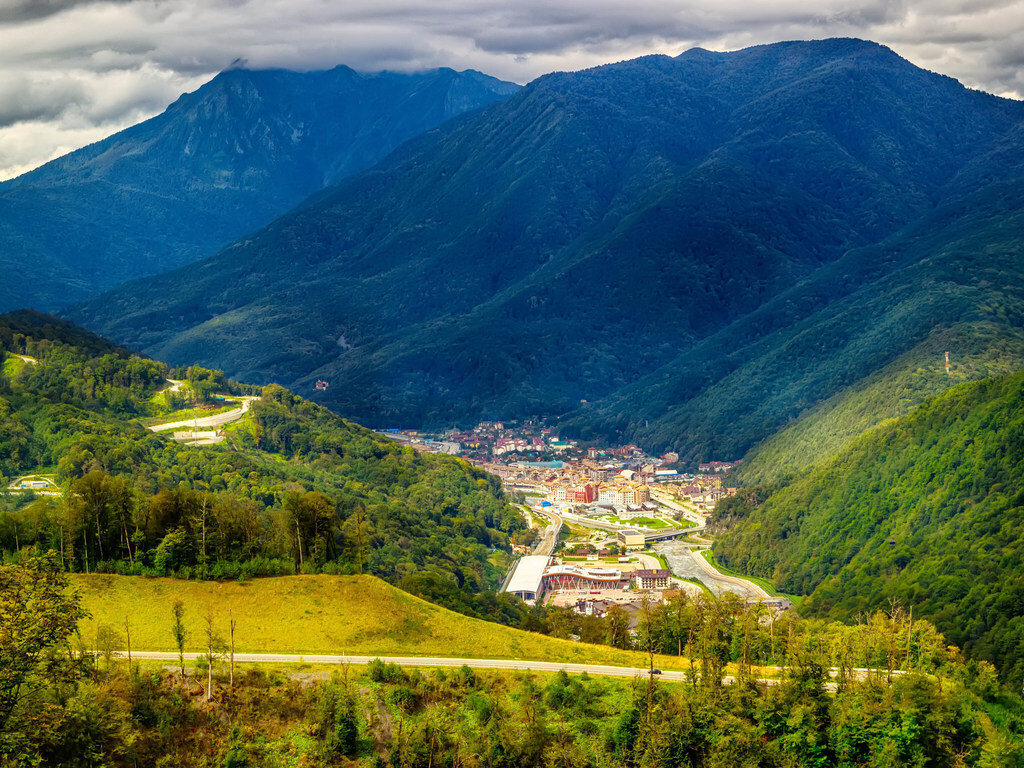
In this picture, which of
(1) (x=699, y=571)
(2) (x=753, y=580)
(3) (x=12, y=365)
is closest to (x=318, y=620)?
(3) (x=12, y=365)

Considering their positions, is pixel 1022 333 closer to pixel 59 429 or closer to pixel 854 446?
pixel 854 446

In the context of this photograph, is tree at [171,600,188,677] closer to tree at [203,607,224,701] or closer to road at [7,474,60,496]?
tree at [203,607,224,701]

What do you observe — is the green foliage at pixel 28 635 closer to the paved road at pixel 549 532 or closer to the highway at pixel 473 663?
the highway at pixel 473 663

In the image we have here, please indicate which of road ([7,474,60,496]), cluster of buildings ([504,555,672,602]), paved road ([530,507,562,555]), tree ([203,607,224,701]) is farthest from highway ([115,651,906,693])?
paved road ([530,507,562,555])

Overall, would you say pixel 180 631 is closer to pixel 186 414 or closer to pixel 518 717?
pixel 518 717

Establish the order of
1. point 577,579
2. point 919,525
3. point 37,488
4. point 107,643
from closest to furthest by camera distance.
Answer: point 107,643
point 37,488
point 919,525
point 577,579

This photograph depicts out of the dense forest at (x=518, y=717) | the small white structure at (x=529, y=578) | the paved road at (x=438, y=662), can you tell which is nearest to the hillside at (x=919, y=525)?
the small white structure at (x=529, y=578)
